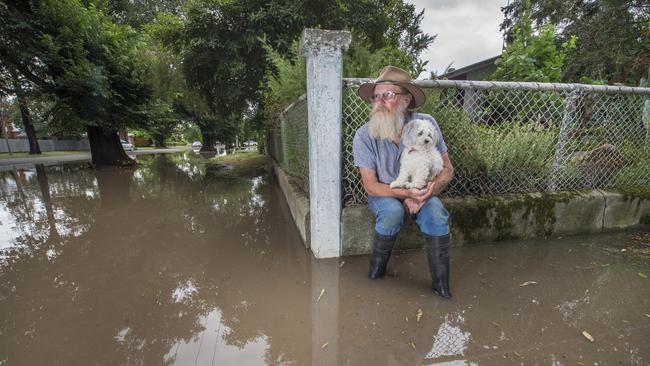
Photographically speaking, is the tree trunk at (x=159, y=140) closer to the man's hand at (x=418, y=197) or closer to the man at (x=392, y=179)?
the man at (x=392, y=179)

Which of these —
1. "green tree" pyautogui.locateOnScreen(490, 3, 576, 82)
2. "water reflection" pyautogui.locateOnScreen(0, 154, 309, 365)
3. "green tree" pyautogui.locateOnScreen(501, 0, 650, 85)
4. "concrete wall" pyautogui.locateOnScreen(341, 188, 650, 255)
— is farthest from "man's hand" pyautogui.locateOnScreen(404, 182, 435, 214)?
"green tree" pyautogui.locateOnScreen(501, 0, 650, 85)

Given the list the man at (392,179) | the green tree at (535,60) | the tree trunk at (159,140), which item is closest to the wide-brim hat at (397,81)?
the man at (392,179)

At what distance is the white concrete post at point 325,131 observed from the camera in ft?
7.72

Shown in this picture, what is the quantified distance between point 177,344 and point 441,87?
9.01 ft

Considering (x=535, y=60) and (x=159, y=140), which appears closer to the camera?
(x=535, y=60)

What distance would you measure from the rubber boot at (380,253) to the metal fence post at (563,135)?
2135 millimetres

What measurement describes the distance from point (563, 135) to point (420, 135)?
6.53ft

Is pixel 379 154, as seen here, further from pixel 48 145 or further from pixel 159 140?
pixel 159 140

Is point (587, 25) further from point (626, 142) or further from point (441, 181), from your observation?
point (441, 181)

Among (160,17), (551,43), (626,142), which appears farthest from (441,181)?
(160,17)

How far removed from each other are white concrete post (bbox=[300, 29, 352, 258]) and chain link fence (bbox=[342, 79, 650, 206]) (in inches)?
7.7

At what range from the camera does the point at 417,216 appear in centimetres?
218

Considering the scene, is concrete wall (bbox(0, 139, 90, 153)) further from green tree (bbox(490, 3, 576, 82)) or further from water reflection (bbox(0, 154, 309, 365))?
green tree (bbox(490, 3, 576, 82))

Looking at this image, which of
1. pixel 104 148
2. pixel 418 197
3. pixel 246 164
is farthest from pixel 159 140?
pixel 418 197
